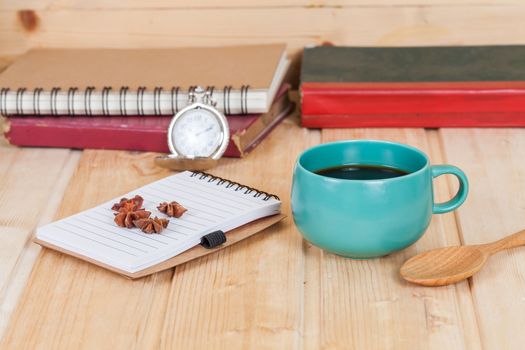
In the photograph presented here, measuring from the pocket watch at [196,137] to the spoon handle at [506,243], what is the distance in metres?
0.45

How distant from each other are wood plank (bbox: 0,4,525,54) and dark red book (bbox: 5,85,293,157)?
0.27 meters

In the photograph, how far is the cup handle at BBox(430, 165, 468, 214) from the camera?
1.02 metres

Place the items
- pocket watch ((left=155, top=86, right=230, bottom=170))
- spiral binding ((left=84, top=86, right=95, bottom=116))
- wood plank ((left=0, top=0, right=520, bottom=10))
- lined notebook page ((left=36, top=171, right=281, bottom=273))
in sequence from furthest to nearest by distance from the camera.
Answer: wood plank ((left=0, top=0, right=520, bottom=10)), spiral binding ((left=84, top=86, right=95, bottom=116)), pocket watch ((left=155, top=86, right=230, bottom=170)), lined notebook page ((left=36, top=171, right=281, bottom=273))

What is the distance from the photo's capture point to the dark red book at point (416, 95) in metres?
1.42

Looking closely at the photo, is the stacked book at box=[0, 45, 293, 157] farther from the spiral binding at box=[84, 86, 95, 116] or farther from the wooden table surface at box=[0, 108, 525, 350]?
the wooden table surface at box=[0, 108, 525, 350]

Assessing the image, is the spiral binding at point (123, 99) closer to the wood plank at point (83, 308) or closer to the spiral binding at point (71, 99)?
the spiral binding at point (71, 99)

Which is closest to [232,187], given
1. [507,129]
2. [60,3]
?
[507,129]

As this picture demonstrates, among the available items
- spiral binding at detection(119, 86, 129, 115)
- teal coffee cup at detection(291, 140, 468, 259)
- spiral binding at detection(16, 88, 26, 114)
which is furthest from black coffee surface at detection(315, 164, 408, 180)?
spiral binding at detection(16, 88, 26, 114)

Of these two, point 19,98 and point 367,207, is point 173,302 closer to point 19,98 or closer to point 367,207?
point 367,207

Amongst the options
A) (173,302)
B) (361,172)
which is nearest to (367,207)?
(361,172)

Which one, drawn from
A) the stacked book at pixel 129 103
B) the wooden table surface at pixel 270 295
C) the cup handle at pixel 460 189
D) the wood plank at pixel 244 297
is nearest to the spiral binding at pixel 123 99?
the stacked book at pixel 129 103

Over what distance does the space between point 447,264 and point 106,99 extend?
2.12ft

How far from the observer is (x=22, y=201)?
1233mm

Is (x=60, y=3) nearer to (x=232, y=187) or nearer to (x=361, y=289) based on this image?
(x=232, y=187)
